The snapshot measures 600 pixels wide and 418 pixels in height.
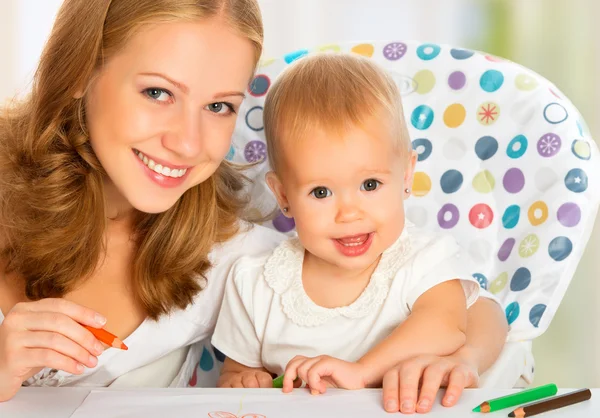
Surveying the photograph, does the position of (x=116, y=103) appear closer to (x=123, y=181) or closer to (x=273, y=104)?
(x=123, y=181)

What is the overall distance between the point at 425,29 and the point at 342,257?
132 centimetres

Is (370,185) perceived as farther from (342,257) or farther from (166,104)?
(166,104)

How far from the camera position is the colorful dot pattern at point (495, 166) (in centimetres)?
111

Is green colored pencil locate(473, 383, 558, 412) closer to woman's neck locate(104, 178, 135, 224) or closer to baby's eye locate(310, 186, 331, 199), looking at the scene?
baby's eye locate(310, 186, 331, 199)

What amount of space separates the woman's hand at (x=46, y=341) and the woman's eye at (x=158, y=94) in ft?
0.94

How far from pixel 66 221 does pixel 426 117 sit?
0.55 metres

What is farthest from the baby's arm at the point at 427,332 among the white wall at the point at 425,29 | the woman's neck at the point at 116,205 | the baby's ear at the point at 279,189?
the white wall at the point at 425,29

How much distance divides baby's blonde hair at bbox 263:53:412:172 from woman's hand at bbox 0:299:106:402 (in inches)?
13.7

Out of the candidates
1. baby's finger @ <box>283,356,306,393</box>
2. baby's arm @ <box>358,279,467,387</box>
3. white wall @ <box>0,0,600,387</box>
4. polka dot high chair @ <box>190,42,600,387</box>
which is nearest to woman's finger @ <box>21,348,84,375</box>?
baby's finger @ <box>283,356,306,393</box>

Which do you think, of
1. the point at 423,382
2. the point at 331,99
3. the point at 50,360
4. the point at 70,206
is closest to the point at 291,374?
the point at 423,382

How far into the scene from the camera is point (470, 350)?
0.96 meters

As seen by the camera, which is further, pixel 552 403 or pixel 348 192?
pixel 348 192

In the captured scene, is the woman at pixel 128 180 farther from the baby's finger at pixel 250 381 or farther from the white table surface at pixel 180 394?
the baby's finger at pixel 250 381

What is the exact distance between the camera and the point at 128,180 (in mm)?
1006
